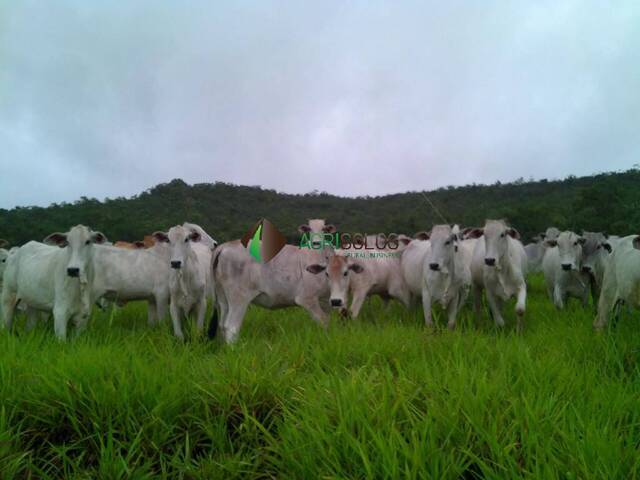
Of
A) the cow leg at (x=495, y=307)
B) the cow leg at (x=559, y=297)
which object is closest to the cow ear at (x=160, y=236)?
the cow leg at (x=495, y=307)

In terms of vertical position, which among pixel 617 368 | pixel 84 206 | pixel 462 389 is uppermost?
pixel 84 206

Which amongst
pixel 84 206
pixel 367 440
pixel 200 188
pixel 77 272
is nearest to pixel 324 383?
pixel 367 440

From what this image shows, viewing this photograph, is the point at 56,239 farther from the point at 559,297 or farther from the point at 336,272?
the point at 559,297

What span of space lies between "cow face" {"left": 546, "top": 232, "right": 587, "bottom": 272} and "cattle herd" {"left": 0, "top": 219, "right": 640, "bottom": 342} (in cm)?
2

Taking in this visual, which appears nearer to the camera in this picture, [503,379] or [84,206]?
[503,379]

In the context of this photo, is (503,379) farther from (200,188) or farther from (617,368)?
(200,188)

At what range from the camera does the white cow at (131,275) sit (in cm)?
806

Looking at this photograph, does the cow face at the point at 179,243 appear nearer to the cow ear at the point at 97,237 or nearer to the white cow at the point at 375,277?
the cow ear at the point at 97,237

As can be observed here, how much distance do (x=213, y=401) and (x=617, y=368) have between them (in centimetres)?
385

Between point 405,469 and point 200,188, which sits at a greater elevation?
point 200,188

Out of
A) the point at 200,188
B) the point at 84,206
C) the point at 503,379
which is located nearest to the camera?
the point at 503,379

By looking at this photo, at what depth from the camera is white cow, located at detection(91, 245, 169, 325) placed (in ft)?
26.5

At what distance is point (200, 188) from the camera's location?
35.8 meters
